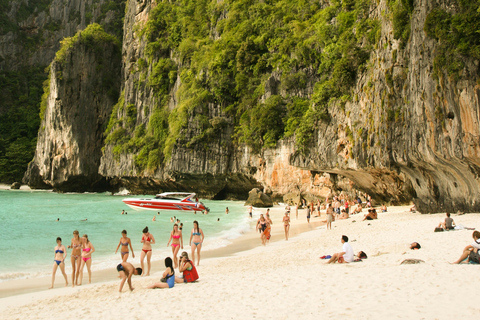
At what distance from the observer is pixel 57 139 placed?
52438 millimetres

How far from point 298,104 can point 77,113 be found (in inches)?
1390

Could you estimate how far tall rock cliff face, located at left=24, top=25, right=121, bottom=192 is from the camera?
2007 inches

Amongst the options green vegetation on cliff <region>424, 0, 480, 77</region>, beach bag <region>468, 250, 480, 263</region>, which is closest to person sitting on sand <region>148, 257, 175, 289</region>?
beach bag <region>468, 250, 480, 263</region>

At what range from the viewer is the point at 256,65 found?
33344mm

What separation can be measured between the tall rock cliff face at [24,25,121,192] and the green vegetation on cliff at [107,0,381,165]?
499 inches

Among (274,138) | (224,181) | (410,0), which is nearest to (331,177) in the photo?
(274,138)

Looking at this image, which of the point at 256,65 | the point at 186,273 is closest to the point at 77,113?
the point at 256,65

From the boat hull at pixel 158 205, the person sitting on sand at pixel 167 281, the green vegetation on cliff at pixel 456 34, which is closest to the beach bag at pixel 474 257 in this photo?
the person sitting on sand at pixel 167 281

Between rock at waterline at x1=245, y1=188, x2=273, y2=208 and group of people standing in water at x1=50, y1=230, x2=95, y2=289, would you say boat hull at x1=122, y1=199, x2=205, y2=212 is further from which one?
group of people standing in water at x1=50, y1=230, x2=95, y2=289

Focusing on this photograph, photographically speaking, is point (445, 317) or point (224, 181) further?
point (224, 181)

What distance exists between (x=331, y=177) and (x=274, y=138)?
556 centimetres

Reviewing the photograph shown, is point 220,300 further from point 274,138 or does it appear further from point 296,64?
point 296,64

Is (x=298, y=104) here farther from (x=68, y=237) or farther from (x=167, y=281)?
(x=167, y=281)

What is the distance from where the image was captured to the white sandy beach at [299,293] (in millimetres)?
5070
